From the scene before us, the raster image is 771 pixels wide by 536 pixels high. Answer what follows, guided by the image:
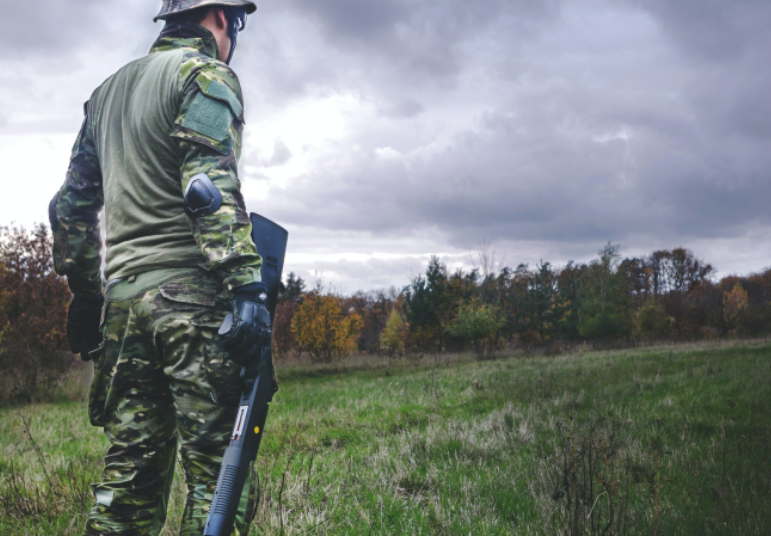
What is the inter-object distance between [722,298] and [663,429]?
5067cm

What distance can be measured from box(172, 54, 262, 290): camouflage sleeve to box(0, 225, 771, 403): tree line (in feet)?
35.1

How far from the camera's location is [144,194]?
1.93m

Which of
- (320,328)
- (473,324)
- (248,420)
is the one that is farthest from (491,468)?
(473,324)

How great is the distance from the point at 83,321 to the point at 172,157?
1070 millimetres

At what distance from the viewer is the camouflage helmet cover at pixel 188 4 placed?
2047mm

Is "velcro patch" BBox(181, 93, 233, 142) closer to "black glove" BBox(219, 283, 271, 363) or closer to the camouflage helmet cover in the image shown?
the camouflage helmet cover

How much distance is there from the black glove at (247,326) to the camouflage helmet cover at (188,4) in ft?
4.26

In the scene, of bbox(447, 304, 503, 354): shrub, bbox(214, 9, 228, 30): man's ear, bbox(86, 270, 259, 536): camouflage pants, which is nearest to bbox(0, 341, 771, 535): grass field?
bbox(86, 270, 259, 536): camouflage pants

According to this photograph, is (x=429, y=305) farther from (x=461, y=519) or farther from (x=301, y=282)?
(x=461, y=519)

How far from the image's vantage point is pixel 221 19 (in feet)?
7.24

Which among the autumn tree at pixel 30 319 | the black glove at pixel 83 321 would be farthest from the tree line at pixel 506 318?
the black glove at pixel 83 321

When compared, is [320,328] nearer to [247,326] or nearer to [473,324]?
[473,324]

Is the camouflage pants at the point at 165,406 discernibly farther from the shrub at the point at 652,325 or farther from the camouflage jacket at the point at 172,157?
the shrub at the point at 652,325

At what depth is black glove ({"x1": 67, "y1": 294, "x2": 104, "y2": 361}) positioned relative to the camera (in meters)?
2.35
